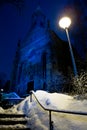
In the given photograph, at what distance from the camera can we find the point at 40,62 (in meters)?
32.5

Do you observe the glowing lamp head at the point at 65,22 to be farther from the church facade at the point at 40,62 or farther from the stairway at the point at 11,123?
the church facade at the point at 40,62

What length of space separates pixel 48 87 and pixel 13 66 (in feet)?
43.7

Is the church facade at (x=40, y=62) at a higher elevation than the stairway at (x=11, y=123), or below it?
higher

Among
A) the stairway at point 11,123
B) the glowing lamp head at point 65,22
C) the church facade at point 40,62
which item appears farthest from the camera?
the church facade at point 40,62

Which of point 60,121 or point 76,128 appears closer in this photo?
point 76,128

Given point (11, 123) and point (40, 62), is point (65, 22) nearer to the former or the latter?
point (11, 123)

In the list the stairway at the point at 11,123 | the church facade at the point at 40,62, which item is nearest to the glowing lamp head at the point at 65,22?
the stairway at the point at 11,123

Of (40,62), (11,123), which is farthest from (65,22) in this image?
(40,62)

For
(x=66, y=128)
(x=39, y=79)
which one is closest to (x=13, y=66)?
(x=39, y=79)

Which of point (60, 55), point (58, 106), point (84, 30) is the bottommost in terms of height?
point (58, 106)

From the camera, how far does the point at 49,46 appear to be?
105 feet

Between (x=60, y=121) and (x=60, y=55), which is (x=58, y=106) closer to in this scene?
(x=60, y=121)

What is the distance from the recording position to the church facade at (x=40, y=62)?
2970 cm

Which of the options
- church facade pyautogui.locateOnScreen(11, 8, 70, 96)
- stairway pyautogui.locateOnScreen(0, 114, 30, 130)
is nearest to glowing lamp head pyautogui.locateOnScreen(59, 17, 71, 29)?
stairway pyautogui.locateOnScreen(0, 114, 30, 130)
